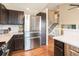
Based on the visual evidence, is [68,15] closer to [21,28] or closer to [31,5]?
[31,5]

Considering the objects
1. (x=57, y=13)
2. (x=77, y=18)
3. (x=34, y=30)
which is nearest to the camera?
(x=77, y=18)

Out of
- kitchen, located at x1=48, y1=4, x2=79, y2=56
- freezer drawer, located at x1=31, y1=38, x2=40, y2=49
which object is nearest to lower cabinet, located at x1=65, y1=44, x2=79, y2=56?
kitchen, located at x1=48, y1=4, x2=79, y2=56

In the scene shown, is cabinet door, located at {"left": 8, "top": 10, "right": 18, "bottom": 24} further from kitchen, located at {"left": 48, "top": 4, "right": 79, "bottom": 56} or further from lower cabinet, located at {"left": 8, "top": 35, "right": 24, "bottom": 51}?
kitchen, located at {"left": 48, "top": 4, "right": 79, "bottom": 56}

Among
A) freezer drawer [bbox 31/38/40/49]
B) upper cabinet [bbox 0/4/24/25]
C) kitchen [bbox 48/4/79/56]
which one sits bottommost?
freezer drawer [bbox 31/38/40/49]

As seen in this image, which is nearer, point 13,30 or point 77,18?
point 77,18

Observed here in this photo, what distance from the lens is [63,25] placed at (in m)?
2.37

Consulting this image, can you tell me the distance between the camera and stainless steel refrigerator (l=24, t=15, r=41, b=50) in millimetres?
4164

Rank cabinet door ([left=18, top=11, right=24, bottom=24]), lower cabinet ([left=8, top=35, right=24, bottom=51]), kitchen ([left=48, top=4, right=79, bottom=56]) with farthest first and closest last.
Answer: cabinet door ([left=18, top=11, right=24, bottom=24])
lower cabinet ([left=8, top=35, right=24, bottom=51])
kitchen ([left=48, top=4, right=79, bottom=56])

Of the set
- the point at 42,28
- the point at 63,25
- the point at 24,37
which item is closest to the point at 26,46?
the point at 24,37

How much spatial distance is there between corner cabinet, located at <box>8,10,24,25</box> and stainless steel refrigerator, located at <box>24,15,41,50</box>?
0.83 feet

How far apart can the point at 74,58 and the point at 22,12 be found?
12.7 feet

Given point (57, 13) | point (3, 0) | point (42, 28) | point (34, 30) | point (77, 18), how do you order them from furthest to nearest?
point (42, 28)
point (34, 30)
point (57, 13)
point (77, 18)
point (3, 0)

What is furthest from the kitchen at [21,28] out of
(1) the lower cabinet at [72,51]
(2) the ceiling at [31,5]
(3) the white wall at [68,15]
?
(1) the lower cabinet at [72,51]

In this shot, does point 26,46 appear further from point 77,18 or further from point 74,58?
point 74,58
